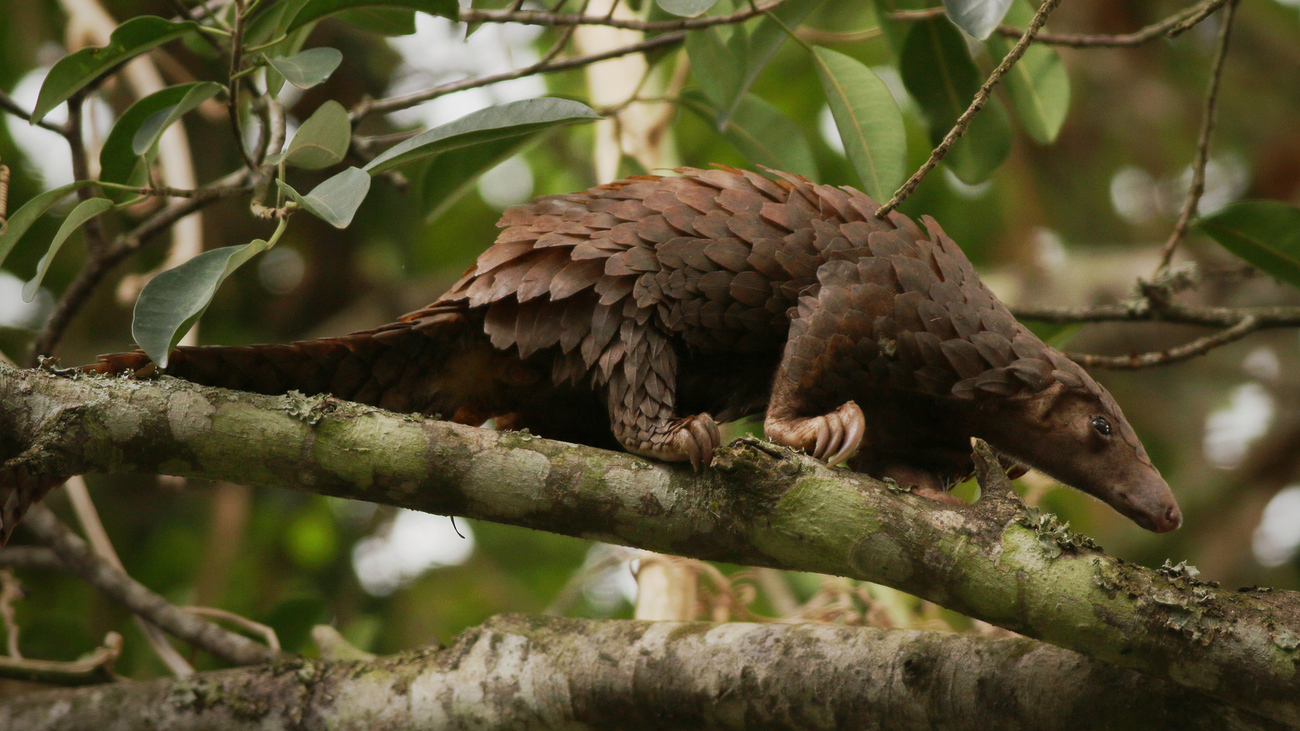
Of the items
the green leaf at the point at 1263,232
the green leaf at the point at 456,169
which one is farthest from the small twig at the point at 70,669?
the green leaf at the point at 1263,232

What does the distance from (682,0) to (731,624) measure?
131cm

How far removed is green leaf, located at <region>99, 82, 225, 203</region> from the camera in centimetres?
226

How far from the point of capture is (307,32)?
274 cm

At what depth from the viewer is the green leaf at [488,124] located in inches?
83.2

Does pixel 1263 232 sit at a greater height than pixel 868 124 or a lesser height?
lesser

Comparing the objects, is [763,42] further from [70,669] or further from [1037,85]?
[70,669]

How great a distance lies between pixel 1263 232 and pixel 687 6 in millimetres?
1706

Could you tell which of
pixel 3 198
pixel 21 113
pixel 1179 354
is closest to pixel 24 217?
pixel 3 198

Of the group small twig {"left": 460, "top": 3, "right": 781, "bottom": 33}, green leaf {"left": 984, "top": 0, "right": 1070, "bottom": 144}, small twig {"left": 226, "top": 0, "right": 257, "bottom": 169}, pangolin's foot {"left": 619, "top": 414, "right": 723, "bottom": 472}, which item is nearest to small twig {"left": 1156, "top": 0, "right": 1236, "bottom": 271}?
green leaf {"left": 984, "top": 0, "right": 1070, "bottom": 144}

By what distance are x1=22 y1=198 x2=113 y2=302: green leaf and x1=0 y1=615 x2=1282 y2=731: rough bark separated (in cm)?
108

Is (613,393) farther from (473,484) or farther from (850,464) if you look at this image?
(850,464)

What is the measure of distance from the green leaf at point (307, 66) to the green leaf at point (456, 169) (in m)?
0.79

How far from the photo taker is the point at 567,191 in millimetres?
6277

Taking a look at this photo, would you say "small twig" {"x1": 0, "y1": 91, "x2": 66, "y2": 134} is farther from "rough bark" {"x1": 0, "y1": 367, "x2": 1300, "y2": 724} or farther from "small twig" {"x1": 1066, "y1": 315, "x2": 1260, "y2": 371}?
"small twig" {"x1": 1066, "y1": 315, "x2": 1260, "y2": 371}
